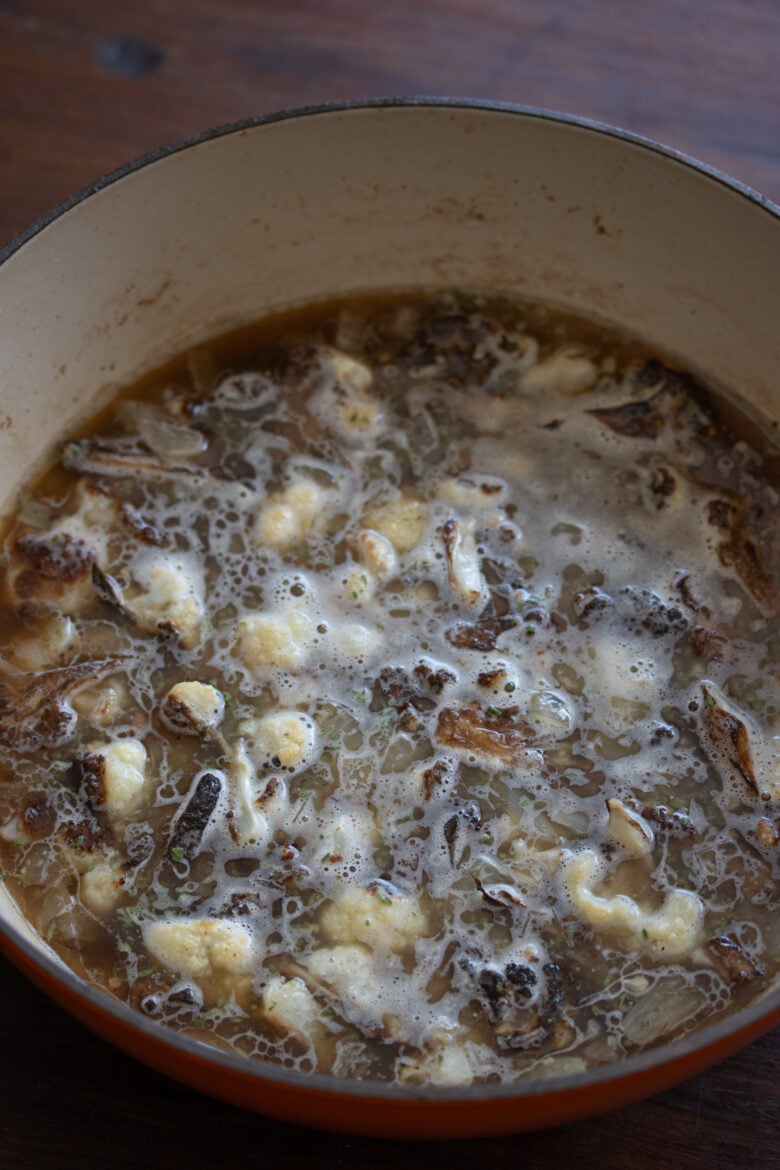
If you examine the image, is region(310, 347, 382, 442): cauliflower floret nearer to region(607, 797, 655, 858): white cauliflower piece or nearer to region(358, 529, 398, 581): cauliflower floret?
region(358, 529, 398, 581): cauliflower floret

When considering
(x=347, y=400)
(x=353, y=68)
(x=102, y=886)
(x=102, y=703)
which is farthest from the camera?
(x=353, y=68)

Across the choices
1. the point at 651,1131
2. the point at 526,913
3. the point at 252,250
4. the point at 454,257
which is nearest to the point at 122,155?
the point at 252,250

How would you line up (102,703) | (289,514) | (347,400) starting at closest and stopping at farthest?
(102,703)
(289,514)
(347,400)

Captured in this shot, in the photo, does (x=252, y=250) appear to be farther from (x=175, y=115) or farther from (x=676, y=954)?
(x=676, y=954)

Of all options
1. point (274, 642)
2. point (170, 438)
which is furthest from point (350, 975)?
point (170, 438)

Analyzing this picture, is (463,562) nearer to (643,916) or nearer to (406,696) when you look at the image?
(406,696)

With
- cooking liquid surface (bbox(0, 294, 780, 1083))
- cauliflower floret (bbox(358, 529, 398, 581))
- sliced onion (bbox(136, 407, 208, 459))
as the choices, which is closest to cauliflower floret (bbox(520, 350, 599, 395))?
cooking liquid surface (bbox(0, 294, 780, 1083))

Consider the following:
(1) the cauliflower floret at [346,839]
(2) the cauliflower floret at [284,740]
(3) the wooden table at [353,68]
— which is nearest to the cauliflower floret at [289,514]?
(2) the cauliflower floret at [284,740]
